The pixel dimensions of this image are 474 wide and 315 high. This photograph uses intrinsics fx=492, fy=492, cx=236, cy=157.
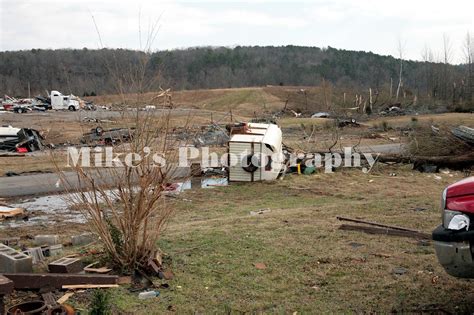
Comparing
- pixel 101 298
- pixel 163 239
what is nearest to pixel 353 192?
pixel 163 239

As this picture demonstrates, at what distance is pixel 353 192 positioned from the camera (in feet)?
49.0

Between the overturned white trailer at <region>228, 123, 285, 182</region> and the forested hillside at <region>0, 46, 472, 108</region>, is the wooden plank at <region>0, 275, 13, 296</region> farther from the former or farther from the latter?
the forested hillside at <region>0, 46, 472, 108</region>

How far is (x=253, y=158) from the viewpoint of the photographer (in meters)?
17.1

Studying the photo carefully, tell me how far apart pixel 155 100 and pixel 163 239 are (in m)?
2.58

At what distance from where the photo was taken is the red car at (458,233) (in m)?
4.13

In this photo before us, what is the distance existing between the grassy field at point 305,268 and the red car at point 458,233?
731 millimetres

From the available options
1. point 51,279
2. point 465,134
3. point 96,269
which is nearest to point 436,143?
point 465,134

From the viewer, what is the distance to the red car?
13.5 feet

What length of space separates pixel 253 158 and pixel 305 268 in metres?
10.9

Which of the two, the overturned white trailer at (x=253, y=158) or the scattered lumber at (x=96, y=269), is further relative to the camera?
the overturned white trailer at (x=253, y=158)

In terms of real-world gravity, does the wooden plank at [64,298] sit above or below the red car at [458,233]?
below

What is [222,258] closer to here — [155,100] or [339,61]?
[155,100]

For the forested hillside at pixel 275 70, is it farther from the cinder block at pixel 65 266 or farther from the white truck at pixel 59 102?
the cinder block at pixel 65 266

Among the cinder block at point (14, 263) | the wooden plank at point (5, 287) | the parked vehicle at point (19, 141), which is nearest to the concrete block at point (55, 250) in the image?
the cinder block at point (14, 263)
